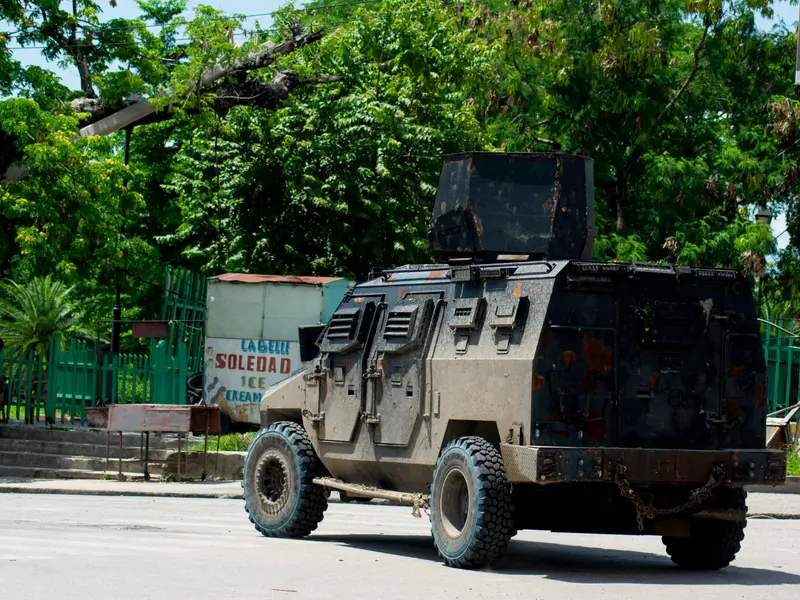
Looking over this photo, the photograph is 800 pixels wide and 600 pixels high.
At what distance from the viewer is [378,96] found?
108 feet

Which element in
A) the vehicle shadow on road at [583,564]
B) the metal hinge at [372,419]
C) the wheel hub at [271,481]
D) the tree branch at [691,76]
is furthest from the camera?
the tree branch at [691,76]

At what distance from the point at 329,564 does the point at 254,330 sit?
47.2 feet

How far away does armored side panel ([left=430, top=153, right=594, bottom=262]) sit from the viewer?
12.7 m

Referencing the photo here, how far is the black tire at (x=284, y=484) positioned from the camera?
12.9 metres

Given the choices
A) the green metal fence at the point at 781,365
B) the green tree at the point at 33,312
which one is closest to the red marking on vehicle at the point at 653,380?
the green metal fence at the point at 781,365

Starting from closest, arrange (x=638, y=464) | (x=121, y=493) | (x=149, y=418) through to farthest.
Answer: (x=638, y=464), (x=121, y=493), (x=149, y=418)

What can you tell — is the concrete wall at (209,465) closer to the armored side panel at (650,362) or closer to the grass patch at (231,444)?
the grass patch at (231,444)

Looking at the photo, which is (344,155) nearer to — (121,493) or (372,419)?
(121,493)

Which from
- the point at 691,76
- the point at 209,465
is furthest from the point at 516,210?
the point at 691,76

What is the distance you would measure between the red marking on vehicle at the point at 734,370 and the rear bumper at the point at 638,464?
2.09ft

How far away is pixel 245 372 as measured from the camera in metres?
24.9

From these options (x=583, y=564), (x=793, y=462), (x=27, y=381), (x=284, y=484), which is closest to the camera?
(x=583, y=564)

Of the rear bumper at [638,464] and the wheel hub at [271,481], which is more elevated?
the rear bumper at [638,464]

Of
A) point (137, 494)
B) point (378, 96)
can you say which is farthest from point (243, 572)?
point (378, 96)
